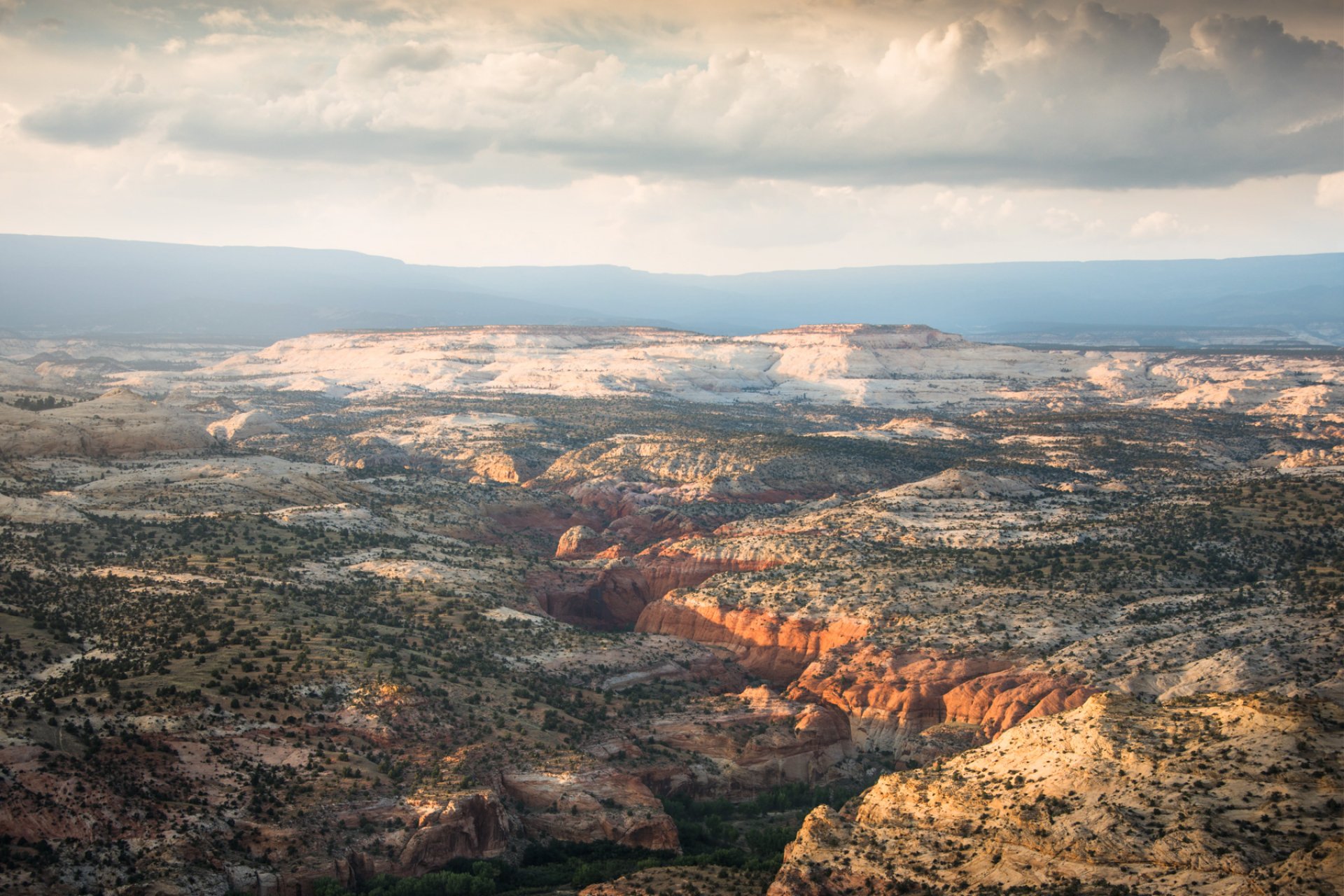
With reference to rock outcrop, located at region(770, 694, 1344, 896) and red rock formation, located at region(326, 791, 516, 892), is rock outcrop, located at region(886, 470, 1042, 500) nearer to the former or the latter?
rock outcrop, located at region(770, 694, 1344, 896)

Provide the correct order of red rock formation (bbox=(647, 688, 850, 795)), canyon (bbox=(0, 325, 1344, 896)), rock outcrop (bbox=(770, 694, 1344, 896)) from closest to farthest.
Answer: rock outcrop (bbox=(770, 694, 1344, 896))
canyon (bbox=(0, 325, 1344, 896))
red rock formation (bbox=(647, 688, 850, 795))

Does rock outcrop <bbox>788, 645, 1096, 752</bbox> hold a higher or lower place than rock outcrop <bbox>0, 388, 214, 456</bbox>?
lower

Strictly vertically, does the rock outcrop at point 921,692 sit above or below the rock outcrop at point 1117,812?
below

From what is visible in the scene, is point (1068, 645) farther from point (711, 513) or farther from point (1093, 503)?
point (711, 513)

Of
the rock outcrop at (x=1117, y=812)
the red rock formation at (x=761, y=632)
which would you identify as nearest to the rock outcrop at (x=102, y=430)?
the red rock formation at (x=761, y=632)

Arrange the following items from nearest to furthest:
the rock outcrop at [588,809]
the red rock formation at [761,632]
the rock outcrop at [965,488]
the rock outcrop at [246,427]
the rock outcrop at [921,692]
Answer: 1. the rock outcrop at [588,809]
2. the rock outcrop at [921,692]
3. the red rock formation at [761,632]
4. the rock outcrop at [965,488]
5. the rock outcrop at [246,427]

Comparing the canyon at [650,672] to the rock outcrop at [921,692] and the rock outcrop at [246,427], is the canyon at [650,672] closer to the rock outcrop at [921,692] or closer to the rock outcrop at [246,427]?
the rock outcrop at [921,692]

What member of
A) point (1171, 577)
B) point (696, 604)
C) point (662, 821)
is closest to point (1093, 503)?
point (1171, 577)

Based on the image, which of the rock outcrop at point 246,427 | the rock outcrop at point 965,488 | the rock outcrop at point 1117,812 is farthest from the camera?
the rock outcrop at point 246,427

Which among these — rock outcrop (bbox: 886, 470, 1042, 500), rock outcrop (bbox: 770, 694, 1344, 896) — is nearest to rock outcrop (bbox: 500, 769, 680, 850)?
rock outcrop (bbox: 770, 694, 1344, 896)
